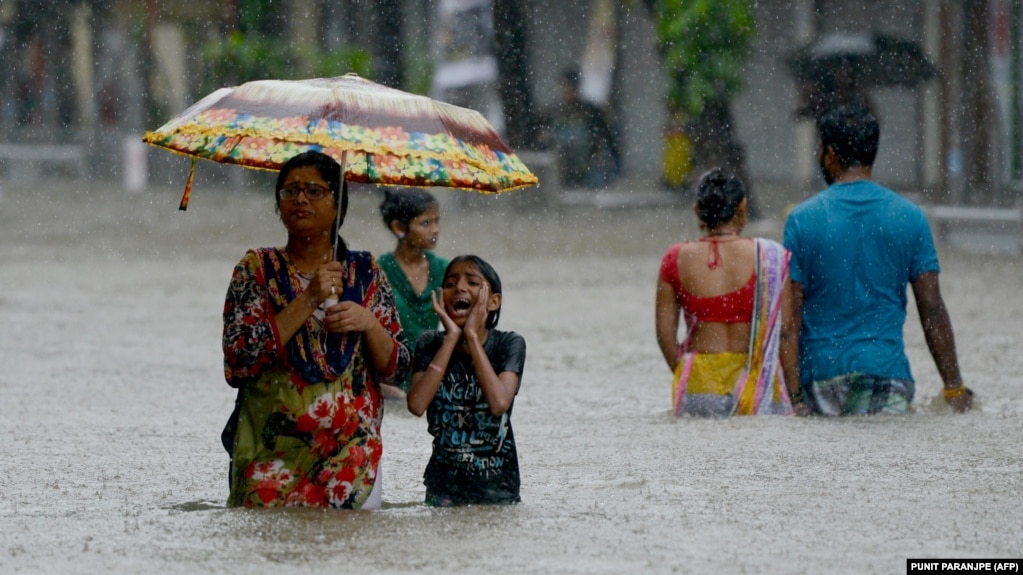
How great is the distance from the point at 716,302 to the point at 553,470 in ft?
3.81

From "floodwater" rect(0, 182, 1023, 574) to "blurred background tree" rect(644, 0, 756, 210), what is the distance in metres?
7.67

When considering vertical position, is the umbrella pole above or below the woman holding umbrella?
above

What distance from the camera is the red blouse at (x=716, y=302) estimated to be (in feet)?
24.6

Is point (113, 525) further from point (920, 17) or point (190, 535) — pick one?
point (920, 17)

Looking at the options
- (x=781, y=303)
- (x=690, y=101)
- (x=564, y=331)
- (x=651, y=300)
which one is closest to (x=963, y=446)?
(x=781, y=303)

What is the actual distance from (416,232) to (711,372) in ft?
5.39

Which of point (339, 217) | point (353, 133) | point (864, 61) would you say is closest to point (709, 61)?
point (864, 61)

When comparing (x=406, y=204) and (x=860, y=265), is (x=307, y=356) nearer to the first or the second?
(x=406, y=204)

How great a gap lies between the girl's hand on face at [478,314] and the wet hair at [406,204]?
2.64 meters

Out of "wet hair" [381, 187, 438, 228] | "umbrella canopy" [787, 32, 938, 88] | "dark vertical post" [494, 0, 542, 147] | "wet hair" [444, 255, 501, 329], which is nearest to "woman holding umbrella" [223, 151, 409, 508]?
"wet hair" [444, 255, 501, 329]

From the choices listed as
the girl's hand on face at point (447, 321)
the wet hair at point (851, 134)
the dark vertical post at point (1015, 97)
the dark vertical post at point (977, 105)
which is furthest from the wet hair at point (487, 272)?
the dark vertical post at point (1015, 97)

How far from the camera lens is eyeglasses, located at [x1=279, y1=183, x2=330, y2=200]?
17.3 ft

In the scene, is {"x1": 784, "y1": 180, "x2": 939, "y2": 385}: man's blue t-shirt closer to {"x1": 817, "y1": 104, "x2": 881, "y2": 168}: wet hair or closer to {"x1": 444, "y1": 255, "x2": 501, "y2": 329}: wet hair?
{"x1": 817, "y1": 104, "x2": 881, "y2": 168}: wet hair

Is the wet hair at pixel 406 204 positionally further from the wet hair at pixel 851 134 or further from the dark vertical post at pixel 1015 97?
the dark vertical post at pixel 1015 97
